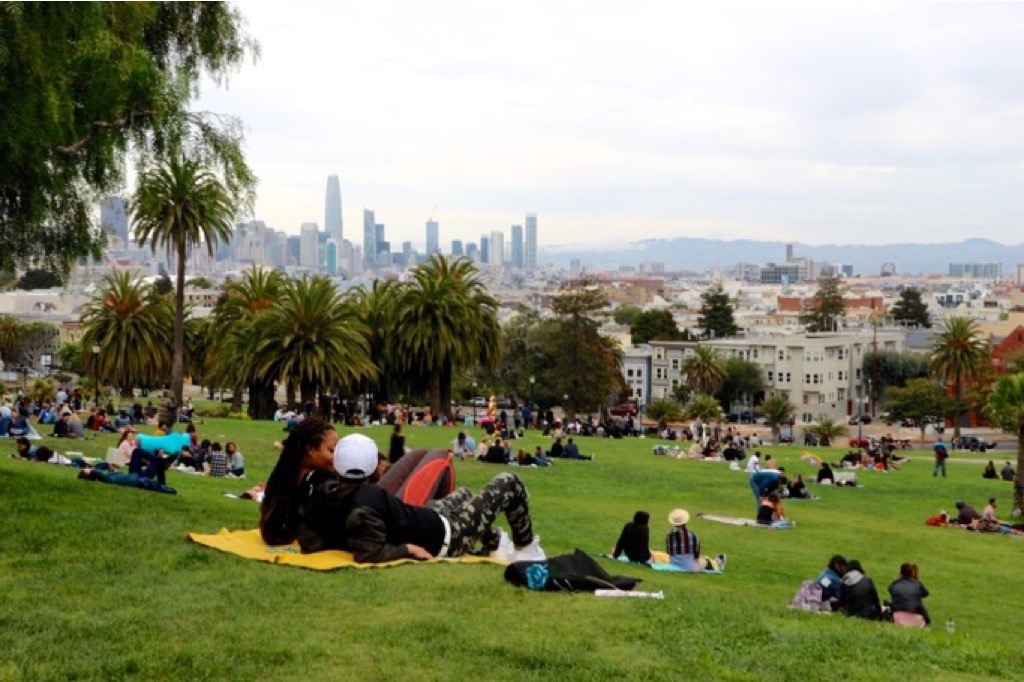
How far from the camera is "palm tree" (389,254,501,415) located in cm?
5641

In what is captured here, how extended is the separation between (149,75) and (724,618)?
996 centimetres

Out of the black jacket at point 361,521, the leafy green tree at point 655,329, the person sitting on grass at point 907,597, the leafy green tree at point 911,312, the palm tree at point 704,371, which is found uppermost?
the leafy green tree at point 911,312

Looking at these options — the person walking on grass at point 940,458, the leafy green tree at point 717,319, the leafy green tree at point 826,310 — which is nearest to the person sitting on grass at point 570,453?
the person walking on grass at point 940,458

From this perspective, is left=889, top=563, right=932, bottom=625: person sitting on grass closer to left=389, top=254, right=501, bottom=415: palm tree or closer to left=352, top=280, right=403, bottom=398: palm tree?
left=389, top=254, right=501, bottom=415: palm tree

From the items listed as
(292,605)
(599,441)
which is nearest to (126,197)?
(292,605)

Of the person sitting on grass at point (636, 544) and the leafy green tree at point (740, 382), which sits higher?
the leafy green tree at point (740, 382)

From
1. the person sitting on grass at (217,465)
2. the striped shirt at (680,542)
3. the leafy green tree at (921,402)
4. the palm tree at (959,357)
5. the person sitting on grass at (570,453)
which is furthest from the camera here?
the leafy green tree at (921,402)

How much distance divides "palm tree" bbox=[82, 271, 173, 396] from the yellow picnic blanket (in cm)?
4828

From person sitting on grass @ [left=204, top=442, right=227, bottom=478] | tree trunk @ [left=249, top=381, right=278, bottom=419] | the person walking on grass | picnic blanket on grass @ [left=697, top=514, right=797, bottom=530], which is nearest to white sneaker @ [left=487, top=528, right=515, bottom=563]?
picnic blanket on grass @ [left=697, top=514, right=797, bottom=530]

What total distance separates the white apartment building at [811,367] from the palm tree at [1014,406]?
93965 millimetres

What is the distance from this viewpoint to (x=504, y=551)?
11.7 meters

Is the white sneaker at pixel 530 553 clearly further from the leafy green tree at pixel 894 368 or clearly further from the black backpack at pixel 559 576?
the leafy green tree at pixel 894 368

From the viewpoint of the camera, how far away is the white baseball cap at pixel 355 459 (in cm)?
1068

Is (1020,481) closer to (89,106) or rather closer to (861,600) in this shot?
(861,600)
